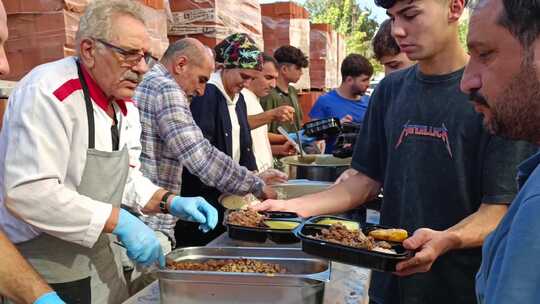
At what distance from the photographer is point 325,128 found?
3875mm

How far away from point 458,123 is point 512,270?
97 centimetres

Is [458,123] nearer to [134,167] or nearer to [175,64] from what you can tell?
[134,167]

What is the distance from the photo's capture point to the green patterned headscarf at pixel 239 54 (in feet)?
11.2

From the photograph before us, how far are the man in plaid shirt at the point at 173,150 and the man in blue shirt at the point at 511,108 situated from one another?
181 centimetres

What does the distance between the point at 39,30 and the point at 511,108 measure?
2.52 meters

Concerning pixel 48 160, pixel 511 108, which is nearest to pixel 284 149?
pixel 48 160

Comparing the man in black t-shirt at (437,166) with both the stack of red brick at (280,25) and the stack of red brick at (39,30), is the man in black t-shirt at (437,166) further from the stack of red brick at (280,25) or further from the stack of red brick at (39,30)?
the stack of red brick at (280,25)

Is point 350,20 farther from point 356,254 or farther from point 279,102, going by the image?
point 356,254

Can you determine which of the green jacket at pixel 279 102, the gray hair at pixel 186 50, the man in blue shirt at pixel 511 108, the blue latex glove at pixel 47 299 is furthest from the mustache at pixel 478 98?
Result: the green jacket at pixel 279 102

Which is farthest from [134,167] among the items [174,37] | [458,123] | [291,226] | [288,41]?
[288,41]

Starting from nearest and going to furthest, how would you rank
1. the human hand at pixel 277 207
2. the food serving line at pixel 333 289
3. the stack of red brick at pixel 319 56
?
the food serving line at pixel 333 289
the human hand at pixel 277 207
the stack of red brick at pixel 319 56

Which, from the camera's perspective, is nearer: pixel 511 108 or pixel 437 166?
pixel 511 108

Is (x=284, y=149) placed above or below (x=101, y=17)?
below

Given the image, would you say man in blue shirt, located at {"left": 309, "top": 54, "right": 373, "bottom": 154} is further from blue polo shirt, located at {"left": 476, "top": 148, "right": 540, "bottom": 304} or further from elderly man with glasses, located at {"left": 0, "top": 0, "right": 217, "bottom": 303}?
blue polo shirt, located at {"left": 476, "top": 148, "right": 540, "bottom": 304}
